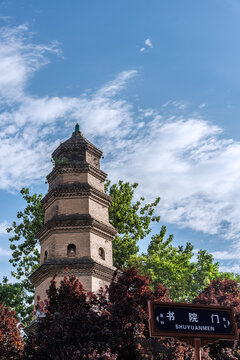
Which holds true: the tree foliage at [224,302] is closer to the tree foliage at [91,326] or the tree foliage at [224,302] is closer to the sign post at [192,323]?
the tree foliage at [91,326]

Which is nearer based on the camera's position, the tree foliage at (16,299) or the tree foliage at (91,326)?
the tree foliage at (91,326)

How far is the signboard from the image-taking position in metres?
9.43

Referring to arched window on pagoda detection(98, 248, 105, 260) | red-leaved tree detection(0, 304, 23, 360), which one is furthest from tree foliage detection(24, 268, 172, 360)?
arched window on pagoda detection(98, 248, 105, 260)

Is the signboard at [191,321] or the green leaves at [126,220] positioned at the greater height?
the green leaves at [126,220]

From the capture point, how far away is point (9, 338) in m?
13.7

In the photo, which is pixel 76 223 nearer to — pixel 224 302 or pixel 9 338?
pixel 9 338

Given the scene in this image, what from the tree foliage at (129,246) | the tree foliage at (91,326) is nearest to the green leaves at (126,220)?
the tree foliage at (129,246)

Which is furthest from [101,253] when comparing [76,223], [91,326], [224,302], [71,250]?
[91,326]

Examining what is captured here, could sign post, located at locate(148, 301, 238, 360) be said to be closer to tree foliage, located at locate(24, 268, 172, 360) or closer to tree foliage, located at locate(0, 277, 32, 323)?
tree foliage, located at locate(24, 268, 172, 360)

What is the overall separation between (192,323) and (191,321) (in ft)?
0.16

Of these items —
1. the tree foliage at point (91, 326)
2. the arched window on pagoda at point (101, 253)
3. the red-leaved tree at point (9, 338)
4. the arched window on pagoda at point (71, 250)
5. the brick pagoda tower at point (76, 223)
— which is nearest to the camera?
the tree foliage at point (91, 326)

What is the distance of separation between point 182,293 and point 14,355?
19016mm

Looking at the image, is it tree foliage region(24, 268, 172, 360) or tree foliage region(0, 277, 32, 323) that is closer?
tree foliage region(24, 268, 172, 360)

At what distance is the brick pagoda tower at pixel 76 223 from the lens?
54.2 feet
